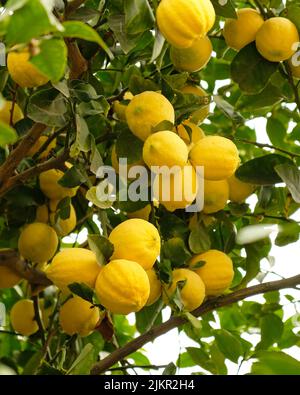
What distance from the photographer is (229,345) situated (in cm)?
124

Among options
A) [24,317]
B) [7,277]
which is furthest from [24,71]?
[24,317]

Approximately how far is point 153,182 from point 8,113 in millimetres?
339

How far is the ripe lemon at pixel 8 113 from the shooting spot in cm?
124

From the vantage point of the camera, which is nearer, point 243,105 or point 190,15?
point 190,15

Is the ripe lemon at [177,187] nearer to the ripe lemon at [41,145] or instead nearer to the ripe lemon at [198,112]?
the ripe lemon at [198,112]

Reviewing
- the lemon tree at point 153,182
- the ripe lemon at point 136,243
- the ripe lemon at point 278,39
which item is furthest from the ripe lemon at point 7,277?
the ripe lemon at point 278,39

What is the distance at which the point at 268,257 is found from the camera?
4.41 feet

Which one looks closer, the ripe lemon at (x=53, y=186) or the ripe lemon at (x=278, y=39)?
the ripe lemon at (x=278, y=39)

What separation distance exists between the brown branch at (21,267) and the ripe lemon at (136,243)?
429 mm

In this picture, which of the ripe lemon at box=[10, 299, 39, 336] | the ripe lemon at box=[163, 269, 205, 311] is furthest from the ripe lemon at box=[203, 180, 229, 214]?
the ripe lemon at box=[10, 299, 39, 336]

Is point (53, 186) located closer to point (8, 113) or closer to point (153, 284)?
point (8, 113)
